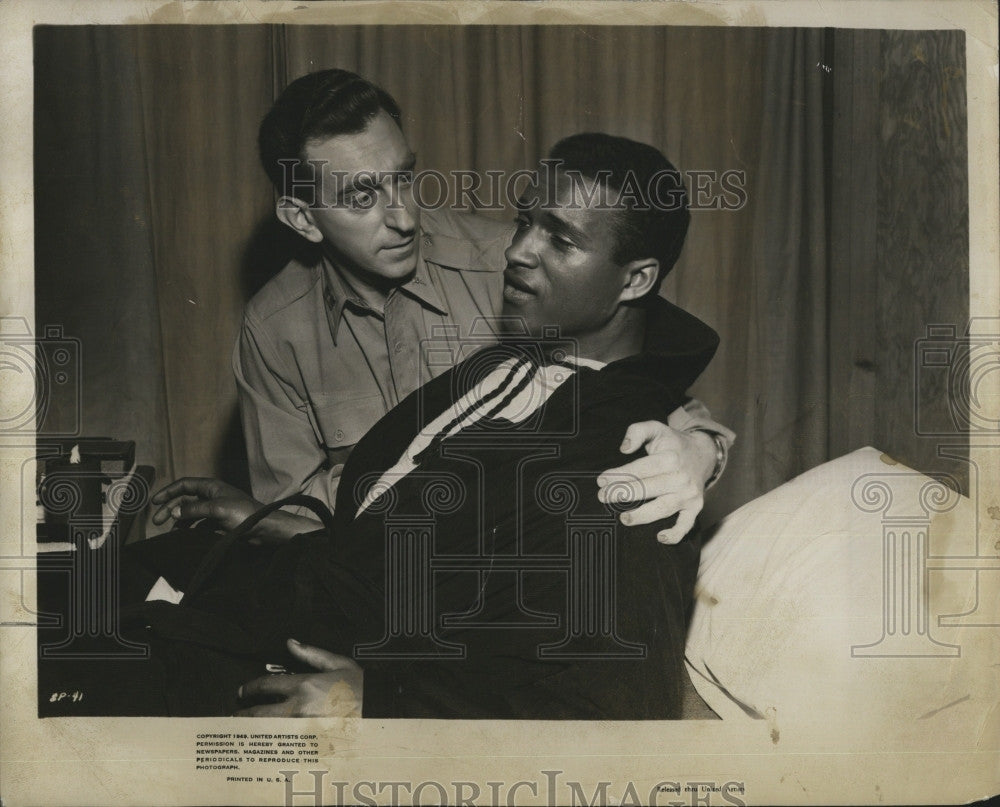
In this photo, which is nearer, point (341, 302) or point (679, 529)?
point (679, 529)

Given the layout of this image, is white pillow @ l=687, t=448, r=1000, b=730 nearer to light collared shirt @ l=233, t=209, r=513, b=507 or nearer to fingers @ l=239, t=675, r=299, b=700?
light collared shirt @ l=233, t=209, r=513, b=507

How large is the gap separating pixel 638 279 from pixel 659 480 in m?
0.41

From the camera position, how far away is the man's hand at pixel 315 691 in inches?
79.7

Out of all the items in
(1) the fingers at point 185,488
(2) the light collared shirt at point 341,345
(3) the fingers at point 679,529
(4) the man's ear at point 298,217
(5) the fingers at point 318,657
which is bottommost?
(5) the fingers at point 318,657

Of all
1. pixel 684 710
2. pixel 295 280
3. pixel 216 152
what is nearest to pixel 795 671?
pixel 684 710

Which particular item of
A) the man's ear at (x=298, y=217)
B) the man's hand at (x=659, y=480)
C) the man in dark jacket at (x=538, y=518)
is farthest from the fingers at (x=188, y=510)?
the man's hand at (x=659, y=480)

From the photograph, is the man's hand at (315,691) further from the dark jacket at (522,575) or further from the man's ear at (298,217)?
the man's ear at (298,217)

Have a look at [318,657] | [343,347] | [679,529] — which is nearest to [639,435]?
[679,529]

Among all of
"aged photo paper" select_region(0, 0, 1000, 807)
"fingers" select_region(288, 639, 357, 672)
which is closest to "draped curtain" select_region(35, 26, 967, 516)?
"aged photo paper" select_region(0, 0, 1000, 807)

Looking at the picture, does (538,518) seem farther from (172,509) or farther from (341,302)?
(172,509)

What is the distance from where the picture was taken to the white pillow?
2033 millimetres

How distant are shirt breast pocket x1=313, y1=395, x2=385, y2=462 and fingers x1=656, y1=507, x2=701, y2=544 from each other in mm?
628

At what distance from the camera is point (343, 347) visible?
6.86 feet

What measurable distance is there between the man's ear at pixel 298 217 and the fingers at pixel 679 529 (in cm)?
93
